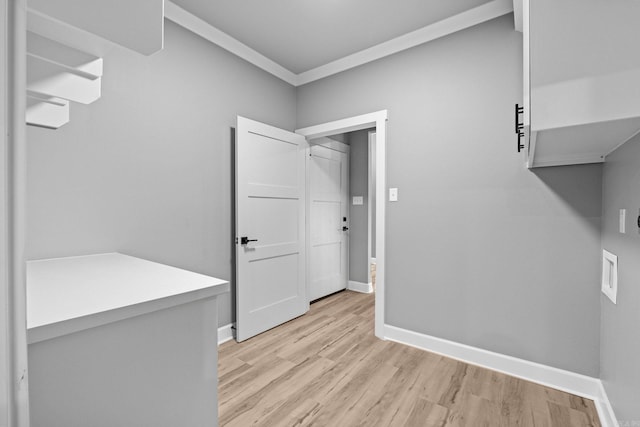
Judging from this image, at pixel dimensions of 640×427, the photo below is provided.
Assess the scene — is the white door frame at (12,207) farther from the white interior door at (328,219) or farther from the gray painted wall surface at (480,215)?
the white interior door at (328,219)

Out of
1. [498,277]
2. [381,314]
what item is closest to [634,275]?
[498,277]

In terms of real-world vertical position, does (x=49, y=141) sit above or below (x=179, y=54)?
below

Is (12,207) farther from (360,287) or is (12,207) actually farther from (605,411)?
(360,287)

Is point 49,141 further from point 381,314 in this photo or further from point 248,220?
point 381,314

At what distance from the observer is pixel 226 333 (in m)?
2.57

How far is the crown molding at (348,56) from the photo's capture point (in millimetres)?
2152

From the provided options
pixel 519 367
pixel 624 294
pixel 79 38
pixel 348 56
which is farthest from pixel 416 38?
pixel 519 367

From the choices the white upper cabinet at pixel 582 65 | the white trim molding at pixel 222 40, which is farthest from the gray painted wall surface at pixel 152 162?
the white upper cabinet at pixel 582 65

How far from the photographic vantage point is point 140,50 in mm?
827

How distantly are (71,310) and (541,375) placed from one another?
2.58 m

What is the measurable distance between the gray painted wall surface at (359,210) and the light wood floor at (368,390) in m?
1.65

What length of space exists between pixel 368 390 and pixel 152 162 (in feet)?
6.98

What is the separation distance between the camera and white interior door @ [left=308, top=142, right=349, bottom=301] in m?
3.67

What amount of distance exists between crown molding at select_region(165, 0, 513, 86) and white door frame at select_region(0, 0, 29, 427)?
7.33 feet
